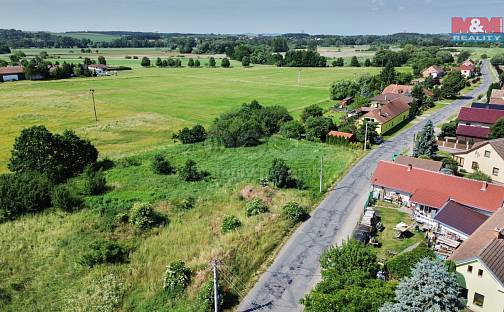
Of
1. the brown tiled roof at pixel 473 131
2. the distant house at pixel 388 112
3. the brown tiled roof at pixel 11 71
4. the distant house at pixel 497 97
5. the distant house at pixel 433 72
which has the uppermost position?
the brown tiled roof at pixel 11 71

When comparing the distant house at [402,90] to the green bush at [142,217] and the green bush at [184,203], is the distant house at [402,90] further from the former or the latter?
the green bush at [142,217]

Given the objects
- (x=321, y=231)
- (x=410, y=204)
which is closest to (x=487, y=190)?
(x=410, y=204)

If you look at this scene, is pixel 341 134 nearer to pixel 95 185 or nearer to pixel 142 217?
pixel 142 217

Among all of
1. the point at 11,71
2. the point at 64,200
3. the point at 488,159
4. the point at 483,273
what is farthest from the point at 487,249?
the point at 11,71

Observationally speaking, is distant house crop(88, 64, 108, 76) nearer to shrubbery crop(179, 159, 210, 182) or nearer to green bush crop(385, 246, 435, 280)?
shrubbery crop(179, 159, 210, 182)

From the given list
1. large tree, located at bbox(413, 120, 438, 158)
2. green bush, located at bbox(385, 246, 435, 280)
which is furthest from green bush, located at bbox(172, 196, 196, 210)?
large tree, located at bbox(413, 120, 438, 158)

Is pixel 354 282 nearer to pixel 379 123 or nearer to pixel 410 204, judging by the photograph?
pixel 410 204

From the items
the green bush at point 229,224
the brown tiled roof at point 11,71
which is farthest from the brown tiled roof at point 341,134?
the brown tiled roof at point 11,71
